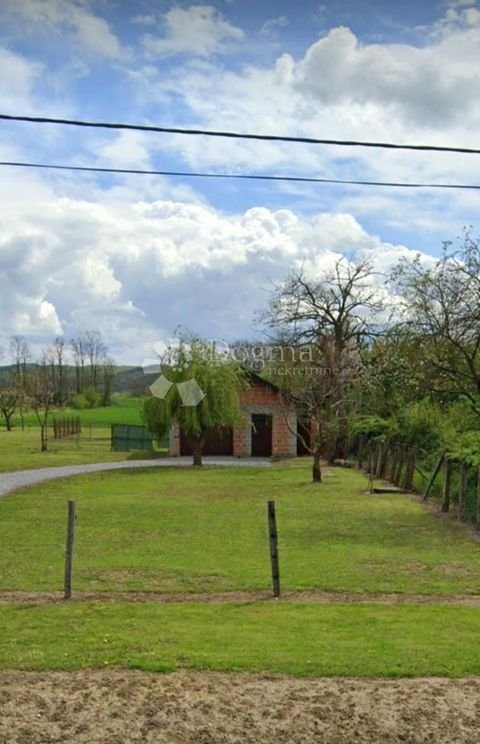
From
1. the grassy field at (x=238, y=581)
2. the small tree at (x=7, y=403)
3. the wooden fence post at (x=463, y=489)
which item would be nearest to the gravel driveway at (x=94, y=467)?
the grassy field at (x=238, y=581)

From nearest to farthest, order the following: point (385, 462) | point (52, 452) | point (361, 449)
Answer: point (385, 462), point (361, 449), point (52, 452)

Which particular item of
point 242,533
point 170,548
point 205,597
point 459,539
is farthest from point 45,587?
point 459,539

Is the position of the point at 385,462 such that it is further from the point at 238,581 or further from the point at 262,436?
the point at 238,581

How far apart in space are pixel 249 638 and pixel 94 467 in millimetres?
26747

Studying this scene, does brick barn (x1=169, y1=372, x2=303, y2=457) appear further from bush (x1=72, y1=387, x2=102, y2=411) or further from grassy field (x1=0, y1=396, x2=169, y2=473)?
bush (x1=72, y1=387, x2=102, y2=411)

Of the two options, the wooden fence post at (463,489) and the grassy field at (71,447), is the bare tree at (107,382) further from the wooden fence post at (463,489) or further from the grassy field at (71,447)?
the wooden fence post at (463,489)

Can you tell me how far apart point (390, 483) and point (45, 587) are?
1815cm

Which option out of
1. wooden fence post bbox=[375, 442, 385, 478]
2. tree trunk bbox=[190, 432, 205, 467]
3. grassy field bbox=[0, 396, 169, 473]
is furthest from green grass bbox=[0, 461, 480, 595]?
grassy field bbox=[0, 396, 169, 473]

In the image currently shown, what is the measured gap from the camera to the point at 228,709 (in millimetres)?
5746

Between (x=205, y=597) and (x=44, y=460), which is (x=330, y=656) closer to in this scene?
(x=205, y=597)

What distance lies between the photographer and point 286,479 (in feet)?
93.0

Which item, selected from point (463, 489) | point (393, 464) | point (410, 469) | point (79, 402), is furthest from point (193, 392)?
point (79, 402)

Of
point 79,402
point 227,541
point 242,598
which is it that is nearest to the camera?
point 242,598

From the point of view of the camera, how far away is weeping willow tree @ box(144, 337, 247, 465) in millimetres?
34719
